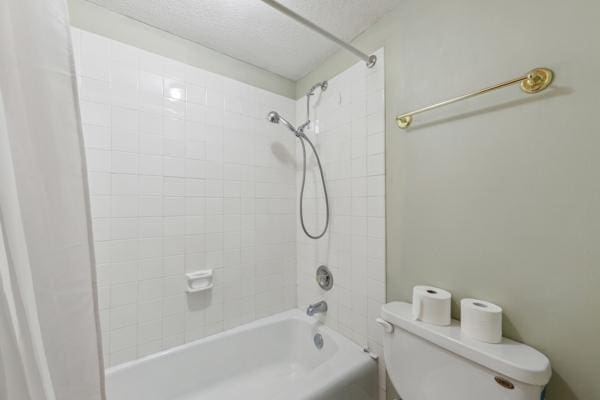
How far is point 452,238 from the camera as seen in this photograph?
38.4 inches

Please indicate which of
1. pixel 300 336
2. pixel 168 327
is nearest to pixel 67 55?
pixel 168 327

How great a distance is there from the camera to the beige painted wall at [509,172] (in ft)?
2.26

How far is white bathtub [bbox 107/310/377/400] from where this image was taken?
1.11m

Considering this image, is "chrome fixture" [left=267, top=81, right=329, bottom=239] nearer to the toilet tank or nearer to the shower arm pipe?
the shower arm pipe

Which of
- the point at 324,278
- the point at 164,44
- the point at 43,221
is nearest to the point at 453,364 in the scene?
the point at 324,278

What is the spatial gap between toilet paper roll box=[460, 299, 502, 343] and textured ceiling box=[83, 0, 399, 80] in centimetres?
137

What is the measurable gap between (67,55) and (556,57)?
4.08ft

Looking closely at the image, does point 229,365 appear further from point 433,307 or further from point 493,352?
point 493,352

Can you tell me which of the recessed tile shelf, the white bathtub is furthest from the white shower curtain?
the recessed tile shelf

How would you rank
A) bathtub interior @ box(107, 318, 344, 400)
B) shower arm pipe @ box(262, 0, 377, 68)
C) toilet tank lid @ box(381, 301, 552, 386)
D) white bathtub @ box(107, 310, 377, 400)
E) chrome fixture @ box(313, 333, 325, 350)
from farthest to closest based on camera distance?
chrome fixture @ box(313, 333, 325, 350) < bathtub interior @ box(107, 318, 344, 400) < white bathtub @ box(107, 310, 377, 400) < shower arm pipe @ box(262, 0, 377, 68) < toilet tank lid @ box(381, 301, 552, 386)

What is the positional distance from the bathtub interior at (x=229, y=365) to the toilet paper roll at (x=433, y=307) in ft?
2.20

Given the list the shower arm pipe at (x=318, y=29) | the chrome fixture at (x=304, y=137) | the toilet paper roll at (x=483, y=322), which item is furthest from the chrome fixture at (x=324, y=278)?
the shower arm pipe at (x=318, y=29)

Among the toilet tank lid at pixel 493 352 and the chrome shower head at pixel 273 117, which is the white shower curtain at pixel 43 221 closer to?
the toilet tank lid at pixel 493 352

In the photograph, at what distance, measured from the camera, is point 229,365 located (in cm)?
147
